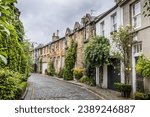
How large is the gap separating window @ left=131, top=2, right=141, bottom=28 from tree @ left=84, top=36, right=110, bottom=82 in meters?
2.84

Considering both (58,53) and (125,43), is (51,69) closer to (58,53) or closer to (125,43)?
(58,53)

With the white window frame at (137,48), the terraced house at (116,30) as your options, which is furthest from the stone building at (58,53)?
the white window frame at (137,48)

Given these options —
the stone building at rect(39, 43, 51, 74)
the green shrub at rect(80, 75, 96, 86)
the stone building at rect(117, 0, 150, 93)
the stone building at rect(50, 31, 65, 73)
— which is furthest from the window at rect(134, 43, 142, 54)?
the stone building at rect(39, 43, 51, 74)

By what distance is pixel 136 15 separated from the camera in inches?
460

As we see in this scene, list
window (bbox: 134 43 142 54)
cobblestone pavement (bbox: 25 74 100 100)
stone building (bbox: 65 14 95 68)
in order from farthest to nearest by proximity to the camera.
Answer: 1. stone building (bbox: 65 14 95 68)
2. window (bbox: 134 43 142 54)
3. cobblestone pavement (bbox: 25 74 100 100)

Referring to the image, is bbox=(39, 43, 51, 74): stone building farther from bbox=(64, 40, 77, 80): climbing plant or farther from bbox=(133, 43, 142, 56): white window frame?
bbox=(133, 43, 142, 56): white window frame

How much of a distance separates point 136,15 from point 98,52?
4033 millimetres

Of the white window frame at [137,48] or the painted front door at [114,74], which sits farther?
the painted front door at [114,74]

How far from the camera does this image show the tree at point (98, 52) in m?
14.6

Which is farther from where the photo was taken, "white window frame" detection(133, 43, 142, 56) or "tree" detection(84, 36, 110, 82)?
"tree" detection(84, 36, 110, 82)

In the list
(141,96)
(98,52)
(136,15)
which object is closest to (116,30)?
(98,52)

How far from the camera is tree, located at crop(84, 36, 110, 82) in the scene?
48.0ft

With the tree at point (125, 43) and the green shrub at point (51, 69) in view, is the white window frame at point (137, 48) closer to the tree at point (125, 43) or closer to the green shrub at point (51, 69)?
the tree at point (125, 43)

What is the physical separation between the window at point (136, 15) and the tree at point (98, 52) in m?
2.84
